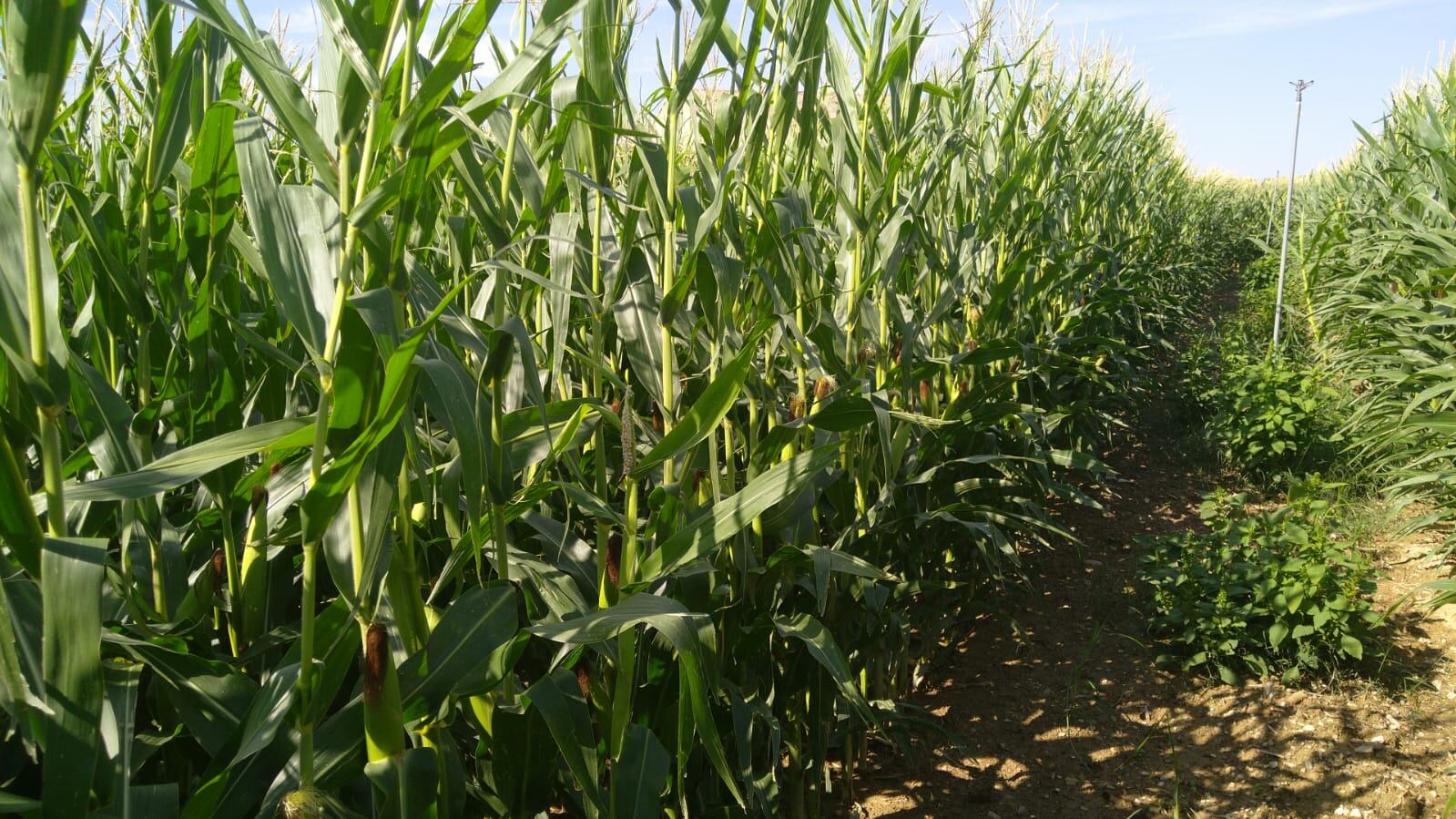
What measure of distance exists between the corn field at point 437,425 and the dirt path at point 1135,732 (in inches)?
16.4

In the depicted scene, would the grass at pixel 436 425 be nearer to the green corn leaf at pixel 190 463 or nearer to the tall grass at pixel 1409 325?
the green corn leaf at pixel 190 463

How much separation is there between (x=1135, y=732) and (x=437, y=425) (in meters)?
2.34

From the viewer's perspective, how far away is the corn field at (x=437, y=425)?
88cm

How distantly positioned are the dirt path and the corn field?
1.37 ft

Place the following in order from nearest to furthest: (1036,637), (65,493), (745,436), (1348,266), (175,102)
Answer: (65,493)
(175,102)
(745,436)
(1036,637)
(1348,266)

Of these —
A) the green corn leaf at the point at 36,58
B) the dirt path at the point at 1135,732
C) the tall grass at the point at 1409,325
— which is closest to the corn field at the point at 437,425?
the green corn leaf at the point at 36,58

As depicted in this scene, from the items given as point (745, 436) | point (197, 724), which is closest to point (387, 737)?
point (197, 724)

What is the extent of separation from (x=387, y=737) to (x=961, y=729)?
2.20 metres

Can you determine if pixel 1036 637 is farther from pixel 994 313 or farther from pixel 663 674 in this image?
pixel 663 674

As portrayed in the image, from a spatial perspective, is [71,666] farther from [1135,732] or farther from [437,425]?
[1135,732]

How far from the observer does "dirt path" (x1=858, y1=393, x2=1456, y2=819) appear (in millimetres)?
2557

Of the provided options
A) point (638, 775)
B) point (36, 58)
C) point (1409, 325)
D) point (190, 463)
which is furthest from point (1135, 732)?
point (36, 58)

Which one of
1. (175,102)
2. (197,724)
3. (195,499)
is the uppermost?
(175,102)

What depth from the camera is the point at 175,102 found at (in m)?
1.23
